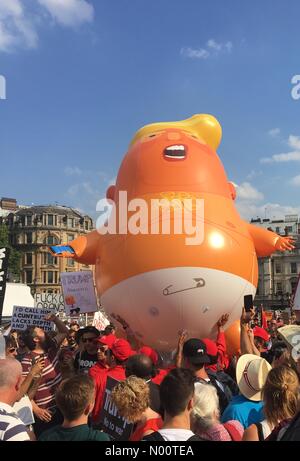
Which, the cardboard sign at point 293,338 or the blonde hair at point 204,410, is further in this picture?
the cardboard sign at point 293,338

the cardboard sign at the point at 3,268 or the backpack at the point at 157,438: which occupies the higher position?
the cardboard sign at the point at 3,268

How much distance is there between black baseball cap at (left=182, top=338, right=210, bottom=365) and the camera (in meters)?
4.78

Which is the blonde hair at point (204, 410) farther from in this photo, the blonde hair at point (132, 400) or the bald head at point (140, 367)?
the bald head at point (140, 367)

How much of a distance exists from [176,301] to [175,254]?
2.12 ft

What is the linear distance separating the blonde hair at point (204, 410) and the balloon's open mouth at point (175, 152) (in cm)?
497

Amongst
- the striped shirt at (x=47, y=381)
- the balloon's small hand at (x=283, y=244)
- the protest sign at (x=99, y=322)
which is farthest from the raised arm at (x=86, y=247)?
the protest sign at (x=99, y=322)

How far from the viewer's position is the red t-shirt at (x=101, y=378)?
175 inches

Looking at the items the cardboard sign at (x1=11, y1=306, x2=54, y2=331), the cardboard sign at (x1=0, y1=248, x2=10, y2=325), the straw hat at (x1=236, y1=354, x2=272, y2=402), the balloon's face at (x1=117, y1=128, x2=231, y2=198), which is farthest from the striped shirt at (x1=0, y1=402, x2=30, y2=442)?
the cardboard sign at (x1=11, y1=306, x2=54, y2=331)

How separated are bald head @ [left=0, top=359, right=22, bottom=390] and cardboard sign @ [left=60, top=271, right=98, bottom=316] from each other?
7.62 metres

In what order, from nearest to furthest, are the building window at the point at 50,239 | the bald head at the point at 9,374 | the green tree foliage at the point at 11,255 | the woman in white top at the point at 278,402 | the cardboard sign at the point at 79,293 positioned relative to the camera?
the woman in white top at the point at 278,402 < the bald head at the point at 9,374 < the cardboard sign at the point at 79,293 < the green tree foliage at the point at 11,255 < the building window at the point at 50,239

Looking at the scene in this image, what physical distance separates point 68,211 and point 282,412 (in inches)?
3331

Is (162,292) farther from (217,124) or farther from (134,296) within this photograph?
(217,124)

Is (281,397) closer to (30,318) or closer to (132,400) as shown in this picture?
(132,400)

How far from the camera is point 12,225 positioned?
281 feet
